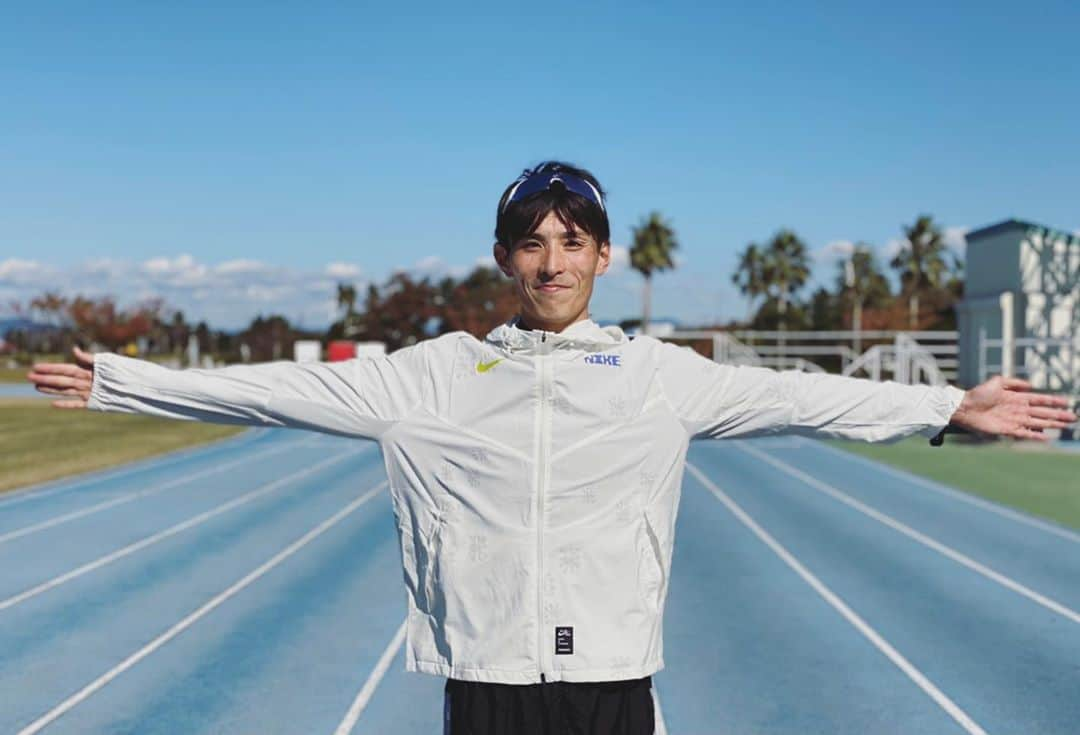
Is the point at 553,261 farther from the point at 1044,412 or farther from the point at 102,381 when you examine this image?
Answer: the point at 1044,412

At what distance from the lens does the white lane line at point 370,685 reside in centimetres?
602

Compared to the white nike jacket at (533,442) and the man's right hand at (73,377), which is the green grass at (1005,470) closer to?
the white nike jacket at (533,442)

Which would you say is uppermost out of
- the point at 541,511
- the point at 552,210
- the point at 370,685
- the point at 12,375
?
the point at 552,210

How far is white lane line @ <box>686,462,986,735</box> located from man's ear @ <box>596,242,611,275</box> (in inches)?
194

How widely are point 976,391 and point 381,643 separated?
19.8 ft

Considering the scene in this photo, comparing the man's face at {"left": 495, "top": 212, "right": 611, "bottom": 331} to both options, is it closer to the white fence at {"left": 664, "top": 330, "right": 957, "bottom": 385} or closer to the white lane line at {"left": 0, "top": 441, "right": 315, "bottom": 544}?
the white lane line at {"left": 0, "top": 441, "right": 315, "bottom": 544}

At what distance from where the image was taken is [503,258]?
7.55ft

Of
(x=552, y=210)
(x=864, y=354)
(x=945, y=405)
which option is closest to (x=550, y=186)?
(x=552, y=210)

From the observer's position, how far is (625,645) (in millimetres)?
2115

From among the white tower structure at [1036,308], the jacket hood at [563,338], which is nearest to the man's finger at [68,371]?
the jacket hood at [563,338]

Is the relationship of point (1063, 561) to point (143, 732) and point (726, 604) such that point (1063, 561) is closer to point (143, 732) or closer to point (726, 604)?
point (726, 604)

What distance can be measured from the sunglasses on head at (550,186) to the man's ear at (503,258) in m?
0.10

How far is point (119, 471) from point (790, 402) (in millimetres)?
17169

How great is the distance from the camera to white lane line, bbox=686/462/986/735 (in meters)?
6.33
